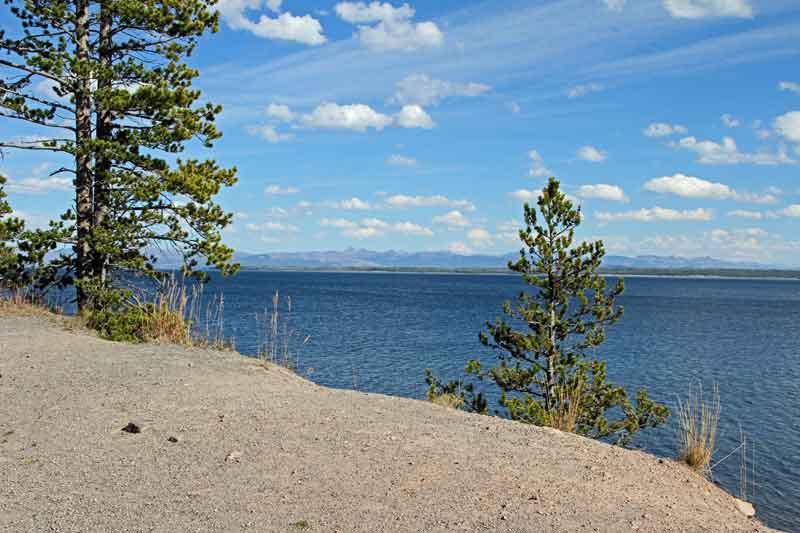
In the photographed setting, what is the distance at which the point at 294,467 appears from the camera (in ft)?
22.9

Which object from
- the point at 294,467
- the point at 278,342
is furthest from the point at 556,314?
the point at 278,342

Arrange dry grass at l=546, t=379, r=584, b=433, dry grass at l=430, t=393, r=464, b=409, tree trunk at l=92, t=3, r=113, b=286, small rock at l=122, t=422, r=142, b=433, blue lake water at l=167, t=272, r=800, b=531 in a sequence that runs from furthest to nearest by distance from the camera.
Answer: blue lake water at l=167, t=272, r=800, b=531
tree trunk at l=92, t=3, r=113, b=286
dry grass at l=430, t=393, r=464, b=409
dry grass at l=546, t=379, r=584, b=433
small rock at l=122, t=422, r=142, b=433

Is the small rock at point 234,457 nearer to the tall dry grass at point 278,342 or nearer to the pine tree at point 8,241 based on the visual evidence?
the tall dry grass at point 278,342

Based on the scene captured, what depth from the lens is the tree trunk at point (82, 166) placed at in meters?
17.0

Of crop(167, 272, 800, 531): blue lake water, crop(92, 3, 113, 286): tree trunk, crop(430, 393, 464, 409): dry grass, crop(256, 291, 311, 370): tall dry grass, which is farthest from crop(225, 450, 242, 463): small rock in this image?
crop(92, 3, 113, 286): tree trunk

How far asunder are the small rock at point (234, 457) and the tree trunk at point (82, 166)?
444 inches

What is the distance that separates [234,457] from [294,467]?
2.36 feet

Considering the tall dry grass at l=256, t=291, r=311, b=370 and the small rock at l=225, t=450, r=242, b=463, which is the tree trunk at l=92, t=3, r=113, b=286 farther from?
the small rock at l=225, t=450, r=242, b=463

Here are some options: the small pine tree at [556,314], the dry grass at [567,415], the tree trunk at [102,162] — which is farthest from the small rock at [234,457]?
the tree trunk at [102,162]

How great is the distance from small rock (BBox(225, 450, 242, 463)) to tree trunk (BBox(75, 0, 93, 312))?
444 inches

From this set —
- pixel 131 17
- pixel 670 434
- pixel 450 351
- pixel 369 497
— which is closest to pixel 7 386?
pixel 369 497

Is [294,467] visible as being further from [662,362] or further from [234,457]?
[662,362]

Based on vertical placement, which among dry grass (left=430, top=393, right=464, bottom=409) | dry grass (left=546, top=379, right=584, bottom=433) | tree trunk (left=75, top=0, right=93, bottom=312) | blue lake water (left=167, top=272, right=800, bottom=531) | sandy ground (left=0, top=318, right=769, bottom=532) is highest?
tree trunk (left=75, top=0, right=93, bottom=312)

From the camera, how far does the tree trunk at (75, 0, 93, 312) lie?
55.7 ft
